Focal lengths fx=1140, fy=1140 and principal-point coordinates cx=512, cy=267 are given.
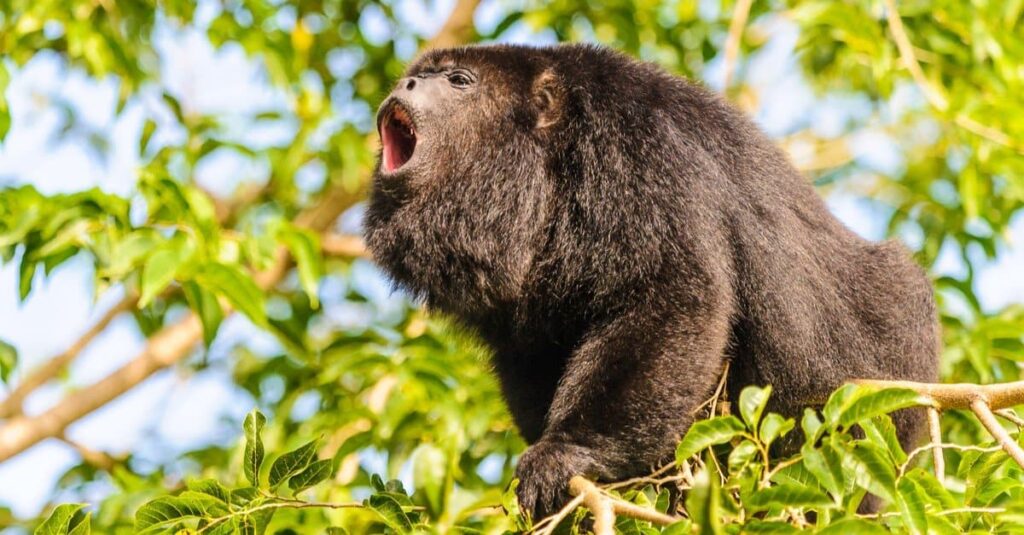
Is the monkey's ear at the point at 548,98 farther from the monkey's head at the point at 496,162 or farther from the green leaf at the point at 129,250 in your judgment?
the green leaf at the point at 129,250

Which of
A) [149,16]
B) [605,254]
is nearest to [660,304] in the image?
[605,254]

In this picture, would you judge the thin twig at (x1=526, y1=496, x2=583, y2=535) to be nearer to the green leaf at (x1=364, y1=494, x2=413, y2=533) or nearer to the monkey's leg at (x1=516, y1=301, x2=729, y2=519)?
the green leaf at (x1=364, y1=494, x2=413, y2=533)

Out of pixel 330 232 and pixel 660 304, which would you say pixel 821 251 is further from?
pixel 330 232

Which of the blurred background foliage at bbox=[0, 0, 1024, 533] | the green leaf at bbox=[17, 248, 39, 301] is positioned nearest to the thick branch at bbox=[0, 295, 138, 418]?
the blurred background foliage at bbox=[0, 0, 1024, 533]

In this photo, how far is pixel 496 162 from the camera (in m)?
3.18

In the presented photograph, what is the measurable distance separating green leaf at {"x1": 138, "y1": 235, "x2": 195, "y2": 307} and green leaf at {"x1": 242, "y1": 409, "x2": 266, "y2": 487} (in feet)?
2.93

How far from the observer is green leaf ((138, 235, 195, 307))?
2797 mm

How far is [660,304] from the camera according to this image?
2.70 m

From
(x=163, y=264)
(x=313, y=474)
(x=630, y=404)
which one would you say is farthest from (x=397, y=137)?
(x=313, y=474)

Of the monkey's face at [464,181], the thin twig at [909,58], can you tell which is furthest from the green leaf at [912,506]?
the thin twig at [909,58]

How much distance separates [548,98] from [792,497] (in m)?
1.76

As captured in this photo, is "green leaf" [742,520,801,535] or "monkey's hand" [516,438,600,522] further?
"monkey's hand" [516,438,600,522]

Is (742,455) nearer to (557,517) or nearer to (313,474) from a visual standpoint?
(557,517)

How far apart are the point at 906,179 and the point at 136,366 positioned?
3610 millimetres
